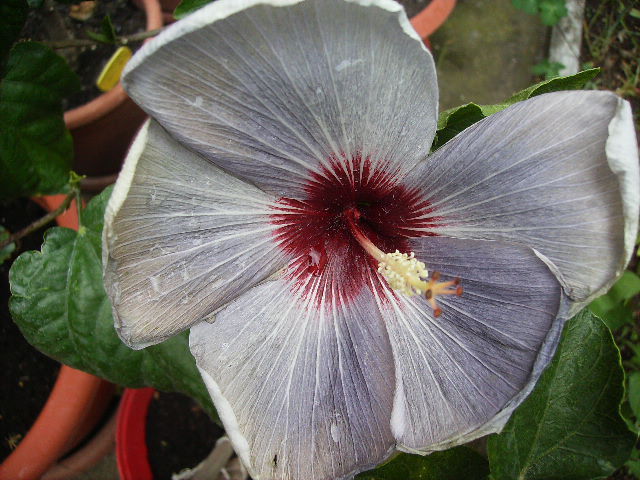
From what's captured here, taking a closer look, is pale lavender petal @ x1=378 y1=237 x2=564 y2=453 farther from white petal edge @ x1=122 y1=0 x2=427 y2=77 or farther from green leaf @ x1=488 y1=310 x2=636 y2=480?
white petal edge @ x1=122 y1=0 x2=427 y2=77

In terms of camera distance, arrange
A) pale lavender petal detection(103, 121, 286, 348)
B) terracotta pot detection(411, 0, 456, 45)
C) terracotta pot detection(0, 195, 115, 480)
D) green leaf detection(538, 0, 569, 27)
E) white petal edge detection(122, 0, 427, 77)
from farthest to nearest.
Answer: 1. green leaf detection(538, 0, 569, 27)
2. terracotta pot detection(411, 0, 456, 45)
3. terracotta pot detection(0, 195, 115, 480)
4. pale lavender petal detection(103, 121, 286, 348)
5. white petal edge detection(122, 0, 427, 77)

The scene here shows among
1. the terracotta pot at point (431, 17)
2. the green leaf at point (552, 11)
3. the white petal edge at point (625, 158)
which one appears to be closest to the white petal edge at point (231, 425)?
the white petal edge at point (625, 158)

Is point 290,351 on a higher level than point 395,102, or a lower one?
lower

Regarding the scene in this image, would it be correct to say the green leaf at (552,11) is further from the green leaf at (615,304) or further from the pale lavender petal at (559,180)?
the pale lavender petal at (559,180)

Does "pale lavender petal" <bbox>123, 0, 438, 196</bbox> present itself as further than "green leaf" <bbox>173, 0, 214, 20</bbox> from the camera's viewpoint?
No

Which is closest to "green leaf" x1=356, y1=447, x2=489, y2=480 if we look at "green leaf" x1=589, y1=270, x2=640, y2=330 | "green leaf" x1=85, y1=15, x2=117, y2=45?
"green leaf" x1=589, y1=270, x2=640, y2=330

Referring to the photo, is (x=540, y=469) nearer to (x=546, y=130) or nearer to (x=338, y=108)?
(x=546, y=130)

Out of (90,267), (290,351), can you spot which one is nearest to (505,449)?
(290,351)
